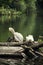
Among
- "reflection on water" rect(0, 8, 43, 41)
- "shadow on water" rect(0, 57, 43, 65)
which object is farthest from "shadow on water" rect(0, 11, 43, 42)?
"shadow on water" rect(0, 57, 43, 65)

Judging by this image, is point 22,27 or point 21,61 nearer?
point 21,61

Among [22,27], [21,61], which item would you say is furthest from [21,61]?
[22,27]

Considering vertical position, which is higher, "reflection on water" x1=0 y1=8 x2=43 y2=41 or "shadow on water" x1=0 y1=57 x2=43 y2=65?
"shadow on water" x1=0 y1=57 x2=43 y2=65

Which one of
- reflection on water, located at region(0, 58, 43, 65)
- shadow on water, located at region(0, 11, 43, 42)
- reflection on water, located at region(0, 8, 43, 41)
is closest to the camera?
reflection on water, located at region(0, 58, 43, 65)

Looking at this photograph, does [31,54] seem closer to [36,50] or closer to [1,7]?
[36,50]

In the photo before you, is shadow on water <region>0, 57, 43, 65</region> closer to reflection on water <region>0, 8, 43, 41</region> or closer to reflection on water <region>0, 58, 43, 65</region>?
reflection on water <region>0, 58, 43, 65</region>

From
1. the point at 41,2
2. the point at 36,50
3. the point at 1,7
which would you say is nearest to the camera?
the point at 36,50

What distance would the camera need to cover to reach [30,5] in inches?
4678

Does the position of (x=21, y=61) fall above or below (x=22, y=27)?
above

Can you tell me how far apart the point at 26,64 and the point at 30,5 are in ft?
331

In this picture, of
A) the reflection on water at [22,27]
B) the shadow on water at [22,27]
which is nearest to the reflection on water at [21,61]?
the shadow on water at [22,27]

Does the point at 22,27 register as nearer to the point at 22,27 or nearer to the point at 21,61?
the point at 22,27

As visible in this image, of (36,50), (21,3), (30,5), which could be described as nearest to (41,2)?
(30,5)

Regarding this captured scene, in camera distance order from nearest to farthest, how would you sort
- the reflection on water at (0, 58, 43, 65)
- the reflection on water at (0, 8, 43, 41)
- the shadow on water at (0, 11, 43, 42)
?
the reflection on water at (0, 58, 43, 65) → the shadow on water at (0, 11, 43, 42) → the reflection on water at (0, 8, 43, 41)
